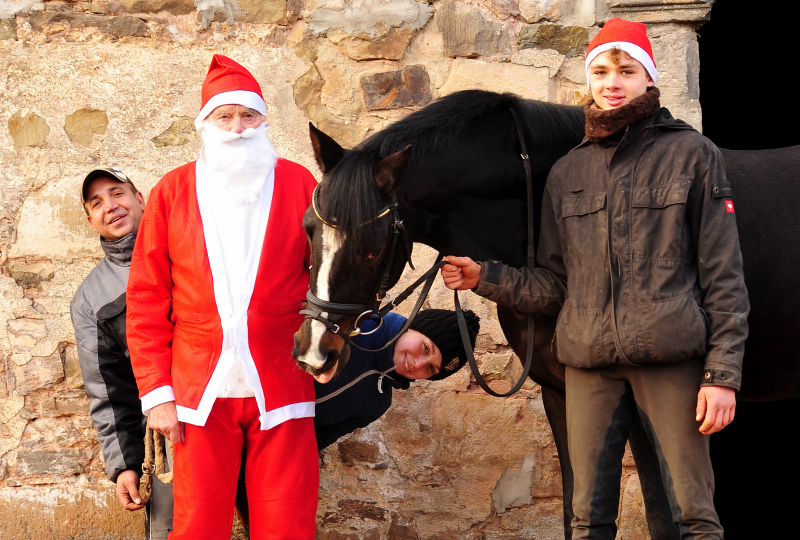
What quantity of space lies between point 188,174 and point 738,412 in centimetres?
402

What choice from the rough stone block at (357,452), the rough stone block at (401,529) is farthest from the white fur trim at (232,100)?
the rough stone block at (401,529)

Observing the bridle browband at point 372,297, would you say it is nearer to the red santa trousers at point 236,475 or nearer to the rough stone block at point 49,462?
the red santa trousers at point 236,475

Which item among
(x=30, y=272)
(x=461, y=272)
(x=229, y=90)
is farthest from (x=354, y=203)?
(x=30, y=272)

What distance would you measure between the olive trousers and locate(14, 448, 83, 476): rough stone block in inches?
97.6

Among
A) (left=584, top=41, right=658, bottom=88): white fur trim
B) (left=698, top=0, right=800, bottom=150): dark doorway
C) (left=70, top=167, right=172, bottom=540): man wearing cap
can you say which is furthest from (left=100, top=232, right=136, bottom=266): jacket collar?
(left=698, top=0, right=800, bottom=150): dark doorway

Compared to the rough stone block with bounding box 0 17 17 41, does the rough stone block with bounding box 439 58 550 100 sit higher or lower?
lower

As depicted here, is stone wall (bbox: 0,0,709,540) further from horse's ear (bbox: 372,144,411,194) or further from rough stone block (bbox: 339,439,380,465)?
horse's ear (bbox: 372,144,411,194)

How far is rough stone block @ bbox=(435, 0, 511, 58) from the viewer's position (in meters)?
3.49

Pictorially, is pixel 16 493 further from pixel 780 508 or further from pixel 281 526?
pixel 780 508

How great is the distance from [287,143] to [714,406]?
7.77 ft

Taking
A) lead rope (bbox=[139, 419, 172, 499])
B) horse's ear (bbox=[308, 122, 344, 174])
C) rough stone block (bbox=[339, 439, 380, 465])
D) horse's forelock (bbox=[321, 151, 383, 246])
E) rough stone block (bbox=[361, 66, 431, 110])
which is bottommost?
rough stone block (bbox=[339, 439, 380, 465])

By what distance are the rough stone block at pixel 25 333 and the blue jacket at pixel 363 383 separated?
1.46 meters

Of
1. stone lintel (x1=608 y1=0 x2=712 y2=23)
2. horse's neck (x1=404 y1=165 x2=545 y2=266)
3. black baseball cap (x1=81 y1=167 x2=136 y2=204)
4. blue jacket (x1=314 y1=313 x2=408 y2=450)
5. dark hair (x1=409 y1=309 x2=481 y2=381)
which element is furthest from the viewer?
stone lintel (x1=608 y1=0 x2=712 y2=23)

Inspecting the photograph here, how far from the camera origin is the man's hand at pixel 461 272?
222 centimetres
